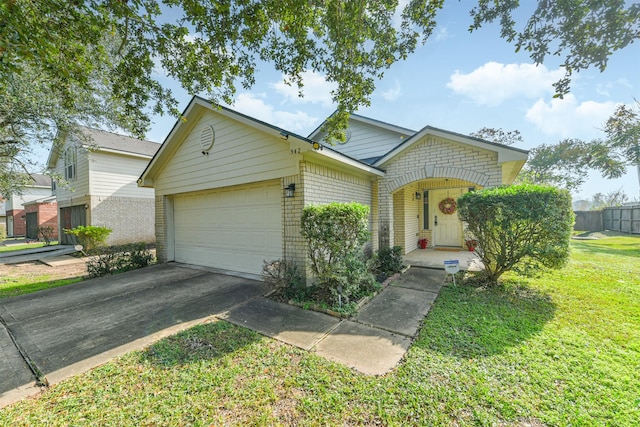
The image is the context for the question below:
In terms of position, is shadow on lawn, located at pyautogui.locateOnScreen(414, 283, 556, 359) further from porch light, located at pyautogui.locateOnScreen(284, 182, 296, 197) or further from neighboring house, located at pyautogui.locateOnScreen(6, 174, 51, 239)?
neighboring house, located at pyautogui.locateOnScreen(6, 174, 51, 239)

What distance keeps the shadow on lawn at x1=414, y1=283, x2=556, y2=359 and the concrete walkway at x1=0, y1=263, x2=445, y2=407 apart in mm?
308

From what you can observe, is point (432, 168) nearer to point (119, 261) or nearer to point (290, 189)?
point (290, 189)

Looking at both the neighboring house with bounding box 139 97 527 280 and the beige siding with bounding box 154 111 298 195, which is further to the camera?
the beige siding with bounding box 154 111 298 195

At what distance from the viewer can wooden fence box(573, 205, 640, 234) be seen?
15.2 metres

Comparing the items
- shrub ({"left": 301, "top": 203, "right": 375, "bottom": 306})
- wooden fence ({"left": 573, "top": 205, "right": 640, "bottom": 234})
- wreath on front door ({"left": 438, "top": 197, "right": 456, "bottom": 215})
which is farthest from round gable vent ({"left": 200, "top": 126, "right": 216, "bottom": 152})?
wooden fence ({"left": 573, "top": 205, "right": 640, "bottom": 234})

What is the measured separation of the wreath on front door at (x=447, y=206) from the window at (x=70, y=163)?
63.9ft

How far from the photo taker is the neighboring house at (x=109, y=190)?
12.4 metres

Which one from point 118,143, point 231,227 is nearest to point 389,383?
point 231,227

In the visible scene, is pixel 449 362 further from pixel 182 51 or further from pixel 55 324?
pixel 182 51

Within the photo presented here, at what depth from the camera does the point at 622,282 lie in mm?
5473

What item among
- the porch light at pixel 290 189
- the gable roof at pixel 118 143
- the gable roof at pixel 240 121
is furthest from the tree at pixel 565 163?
the gable roof at pixel 118 143

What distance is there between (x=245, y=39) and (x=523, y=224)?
653 cm

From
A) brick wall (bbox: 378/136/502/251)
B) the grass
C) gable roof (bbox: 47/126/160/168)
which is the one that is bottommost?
the grass

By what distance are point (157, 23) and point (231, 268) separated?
5.87 meters
